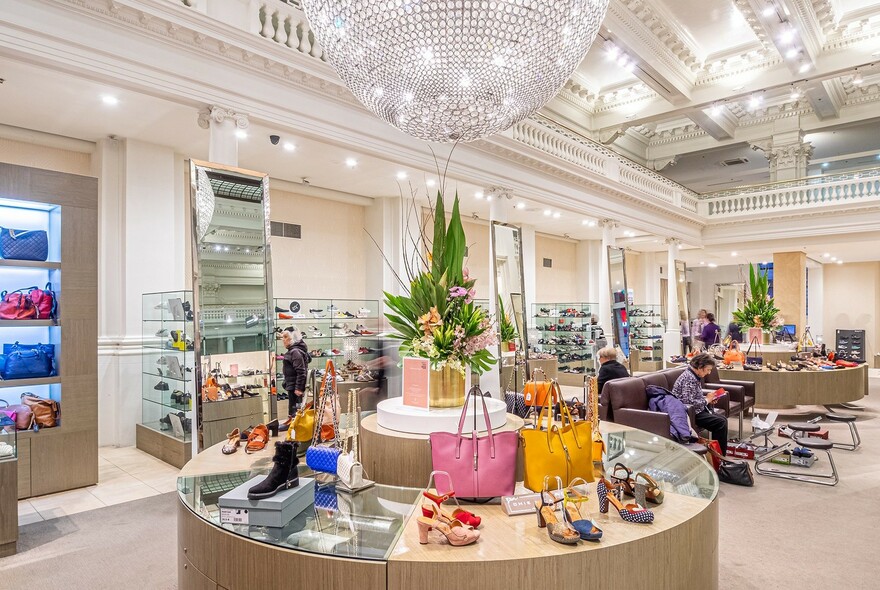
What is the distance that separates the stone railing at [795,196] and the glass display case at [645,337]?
3.54 meters

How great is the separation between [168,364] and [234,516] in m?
4.63

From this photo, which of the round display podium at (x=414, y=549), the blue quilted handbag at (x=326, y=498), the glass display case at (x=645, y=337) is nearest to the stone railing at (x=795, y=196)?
the glass display case at (x=645, y=337)

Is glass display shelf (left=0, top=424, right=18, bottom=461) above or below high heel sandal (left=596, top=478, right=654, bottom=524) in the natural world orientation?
below

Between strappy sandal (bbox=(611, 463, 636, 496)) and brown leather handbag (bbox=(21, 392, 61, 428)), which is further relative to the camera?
brown leather handbag (bbox=(21, 392, 61, 428))

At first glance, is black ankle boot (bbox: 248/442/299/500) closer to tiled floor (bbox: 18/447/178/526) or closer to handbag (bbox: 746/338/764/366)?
tiled floor (bbox: 18/447/178/526)

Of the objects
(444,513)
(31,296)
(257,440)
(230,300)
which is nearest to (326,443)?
(257,440)

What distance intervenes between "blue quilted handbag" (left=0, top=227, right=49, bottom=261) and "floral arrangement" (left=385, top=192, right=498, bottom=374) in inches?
140


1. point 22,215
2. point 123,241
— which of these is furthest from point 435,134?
point 123,241

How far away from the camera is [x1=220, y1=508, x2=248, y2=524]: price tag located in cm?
196

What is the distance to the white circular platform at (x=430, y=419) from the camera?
2.72 m

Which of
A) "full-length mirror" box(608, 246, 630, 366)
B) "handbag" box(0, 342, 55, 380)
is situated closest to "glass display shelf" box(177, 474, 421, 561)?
"handbag" box(0, 342, 55, 380)

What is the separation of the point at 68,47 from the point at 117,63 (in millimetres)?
349

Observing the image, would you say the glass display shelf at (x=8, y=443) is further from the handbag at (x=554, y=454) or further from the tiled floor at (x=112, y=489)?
the handbag at (x=554, y=454)

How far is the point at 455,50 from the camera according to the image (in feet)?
7.29
